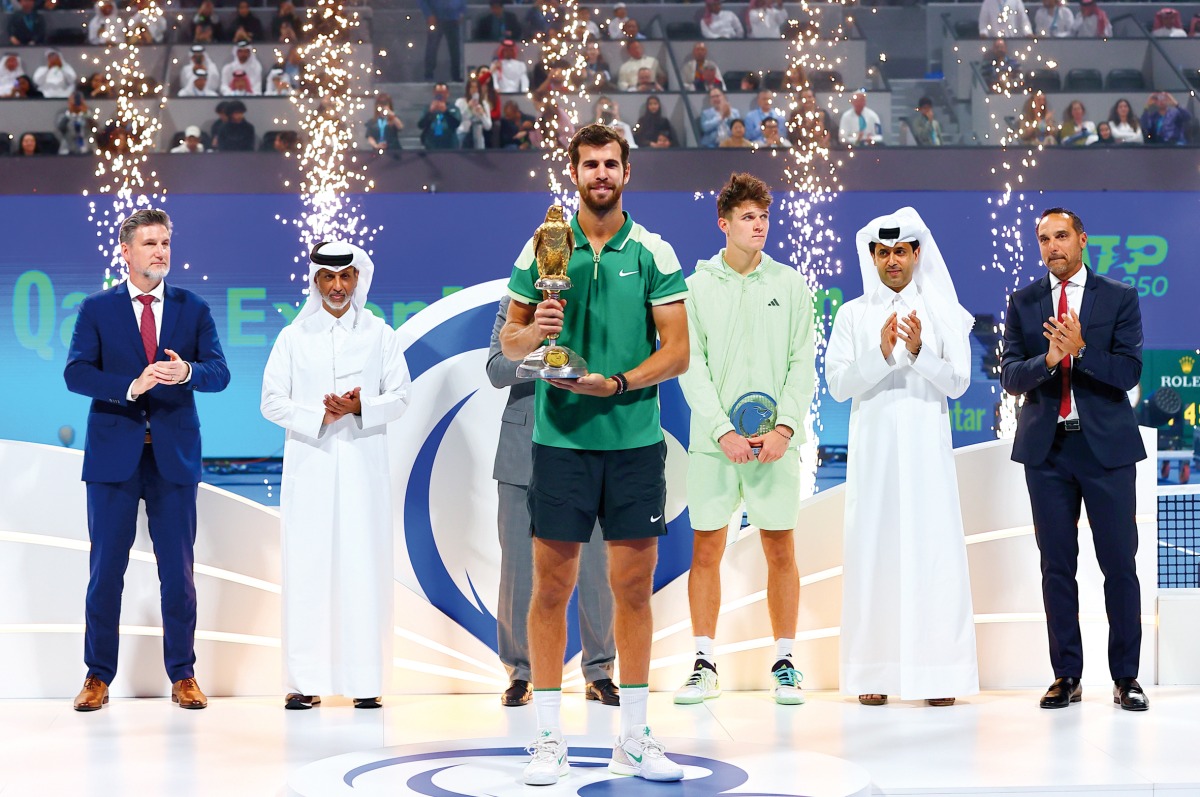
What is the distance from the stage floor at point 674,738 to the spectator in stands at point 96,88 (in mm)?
6290

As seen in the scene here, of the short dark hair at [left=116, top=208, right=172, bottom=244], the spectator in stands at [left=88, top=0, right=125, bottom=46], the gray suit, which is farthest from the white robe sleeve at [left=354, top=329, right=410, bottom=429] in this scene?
the spectator in stands at [left=88, top=0, right=125, bottom=46]

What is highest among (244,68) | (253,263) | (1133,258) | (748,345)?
(244,68)

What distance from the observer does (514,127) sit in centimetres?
936

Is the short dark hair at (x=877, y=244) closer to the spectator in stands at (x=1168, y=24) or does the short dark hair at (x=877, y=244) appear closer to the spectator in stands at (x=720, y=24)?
the spectator in stands at (x=720, y=24)

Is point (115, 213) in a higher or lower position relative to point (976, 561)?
higher

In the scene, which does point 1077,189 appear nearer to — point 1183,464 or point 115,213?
point 1183,464

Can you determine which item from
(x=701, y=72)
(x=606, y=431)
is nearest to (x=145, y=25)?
(x=701, y=72)

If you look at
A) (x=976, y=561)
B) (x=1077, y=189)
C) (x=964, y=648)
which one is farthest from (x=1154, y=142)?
(x=964, y=648)

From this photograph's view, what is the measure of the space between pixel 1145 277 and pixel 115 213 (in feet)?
23.5

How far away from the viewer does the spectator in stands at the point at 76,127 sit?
29.6ft

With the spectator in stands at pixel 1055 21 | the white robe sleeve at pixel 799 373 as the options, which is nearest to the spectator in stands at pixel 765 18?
the spectator in stands at pixel 1055 21

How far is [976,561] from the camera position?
5.41 meters

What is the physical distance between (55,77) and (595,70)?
4380 millimetres

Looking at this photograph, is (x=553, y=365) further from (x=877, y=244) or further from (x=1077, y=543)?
(x=1077, y=543)
